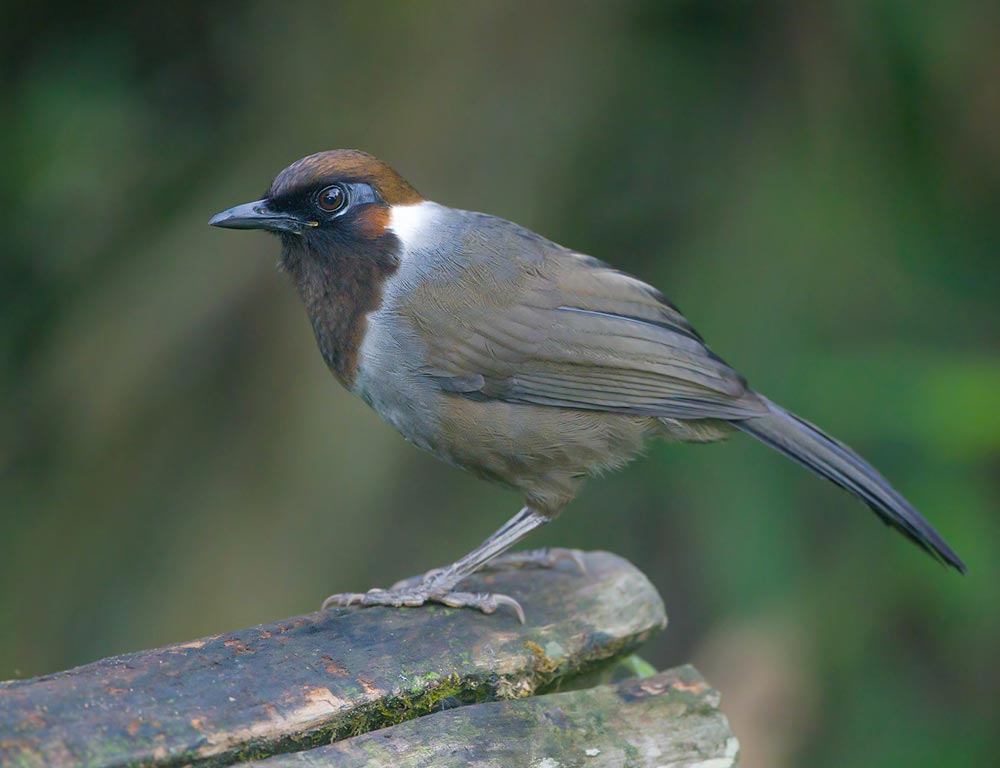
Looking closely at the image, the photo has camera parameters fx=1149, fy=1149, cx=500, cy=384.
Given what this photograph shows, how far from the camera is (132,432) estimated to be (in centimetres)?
562

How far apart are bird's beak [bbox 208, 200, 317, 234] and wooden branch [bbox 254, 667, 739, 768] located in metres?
1.66

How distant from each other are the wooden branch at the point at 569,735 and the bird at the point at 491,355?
700 mm

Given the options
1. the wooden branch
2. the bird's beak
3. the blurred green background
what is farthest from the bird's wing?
the blurred green background

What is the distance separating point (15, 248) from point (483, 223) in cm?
274

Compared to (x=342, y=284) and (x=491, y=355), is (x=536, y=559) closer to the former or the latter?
(x=491, y=355)

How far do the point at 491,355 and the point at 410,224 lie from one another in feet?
1.78

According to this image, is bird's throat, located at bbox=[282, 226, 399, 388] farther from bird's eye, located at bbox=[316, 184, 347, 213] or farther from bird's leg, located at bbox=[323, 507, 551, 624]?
bird's leg, located at bbox=[323, 507, 551, 624]

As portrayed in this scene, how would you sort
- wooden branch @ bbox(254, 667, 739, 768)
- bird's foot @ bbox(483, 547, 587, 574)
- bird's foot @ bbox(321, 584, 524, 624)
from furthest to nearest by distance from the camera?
bird's foot @ bbox(483, 547, 587, 574) → bird's foot @ bbox(321, 584, 524, 624) → wooden branch @ bbox(254, 667, 739, 768)

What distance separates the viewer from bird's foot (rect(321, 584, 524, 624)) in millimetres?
3424

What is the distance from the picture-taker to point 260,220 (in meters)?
3.63

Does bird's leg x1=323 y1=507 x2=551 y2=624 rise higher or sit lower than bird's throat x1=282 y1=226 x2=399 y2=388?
lower

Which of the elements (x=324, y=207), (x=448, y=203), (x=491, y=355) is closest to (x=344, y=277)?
(x=324, y=207)

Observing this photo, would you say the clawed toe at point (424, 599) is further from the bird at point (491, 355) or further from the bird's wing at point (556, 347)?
the bird's wing at point (556, 347)

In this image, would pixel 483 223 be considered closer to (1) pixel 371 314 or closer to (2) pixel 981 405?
(1) pixel 371 314
